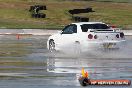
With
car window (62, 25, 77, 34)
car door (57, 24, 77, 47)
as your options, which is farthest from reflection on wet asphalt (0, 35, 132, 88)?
car window (62, 25, 77, 34)

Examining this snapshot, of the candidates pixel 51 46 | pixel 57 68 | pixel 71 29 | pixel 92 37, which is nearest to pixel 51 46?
pixel 51 46


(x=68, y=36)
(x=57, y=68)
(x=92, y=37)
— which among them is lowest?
(x=57, y=68)

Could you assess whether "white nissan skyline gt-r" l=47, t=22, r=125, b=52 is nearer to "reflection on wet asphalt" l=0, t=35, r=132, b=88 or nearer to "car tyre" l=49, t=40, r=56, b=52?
"reflection on wet asphalt" l=0, t=35, r=132, b=88

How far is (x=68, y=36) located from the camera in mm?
24766

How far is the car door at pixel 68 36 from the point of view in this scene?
24373mm

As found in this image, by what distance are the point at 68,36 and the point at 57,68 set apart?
700cm

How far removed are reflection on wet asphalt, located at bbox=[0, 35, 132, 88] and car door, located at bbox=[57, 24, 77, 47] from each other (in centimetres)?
63

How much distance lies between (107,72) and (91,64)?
280 cm

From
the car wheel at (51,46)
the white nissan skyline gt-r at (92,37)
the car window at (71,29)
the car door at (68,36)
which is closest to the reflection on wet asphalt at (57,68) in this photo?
the white nissan skyline gt-r at (92,37)

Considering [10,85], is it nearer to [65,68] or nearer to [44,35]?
[65,68]

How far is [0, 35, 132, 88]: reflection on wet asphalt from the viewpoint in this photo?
14.3 metres

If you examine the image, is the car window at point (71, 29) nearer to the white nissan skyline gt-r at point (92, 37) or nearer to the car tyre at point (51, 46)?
the white nissan skyline gt-r at point (92, 37)

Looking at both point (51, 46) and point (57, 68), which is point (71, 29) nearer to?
point (51, 46)

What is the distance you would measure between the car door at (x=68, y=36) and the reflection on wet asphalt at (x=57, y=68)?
0.63 metres
